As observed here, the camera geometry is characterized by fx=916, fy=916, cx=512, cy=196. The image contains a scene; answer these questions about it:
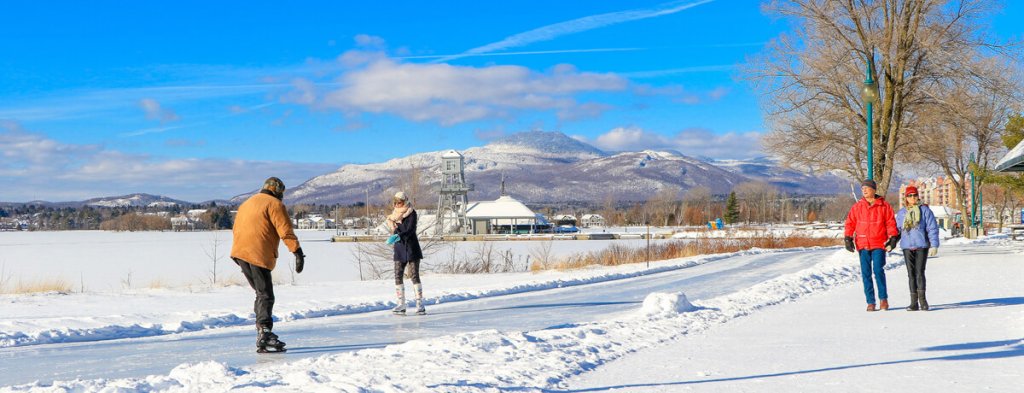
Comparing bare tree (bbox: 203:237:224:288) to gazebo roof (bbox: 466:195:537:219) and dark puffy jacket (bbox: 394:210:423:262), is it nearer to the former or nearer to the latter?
dark puffy jacket (bbox: 394:210:423:262)

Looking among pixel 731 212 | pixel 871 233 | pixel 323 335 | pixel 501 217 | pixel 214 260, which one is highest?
pixel 731 212

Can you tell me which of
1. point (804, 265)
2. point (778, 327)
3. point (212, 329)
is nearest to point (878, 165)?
point (804, 265)

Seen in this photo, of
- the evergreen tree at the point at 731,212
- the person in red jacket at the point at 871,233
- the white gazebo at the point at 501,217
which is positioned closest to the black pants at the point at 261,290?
the person in red jacket at the point at 871,233

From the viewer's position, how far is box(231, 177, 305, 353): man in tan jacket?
961cm

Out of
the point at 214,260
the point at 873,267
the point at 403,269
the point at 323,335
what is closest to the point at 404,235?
the point at 403,269

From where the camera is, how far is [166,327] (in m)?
12.0

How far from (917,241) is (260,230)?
8879mm

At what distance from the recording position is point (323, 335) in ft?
37.0

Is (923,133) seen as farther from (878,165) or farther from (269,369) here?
(269,369)

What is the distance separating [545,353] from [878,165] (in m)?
25.6

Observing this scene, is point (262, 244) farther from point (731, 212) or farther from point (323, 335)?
point (731, 212)

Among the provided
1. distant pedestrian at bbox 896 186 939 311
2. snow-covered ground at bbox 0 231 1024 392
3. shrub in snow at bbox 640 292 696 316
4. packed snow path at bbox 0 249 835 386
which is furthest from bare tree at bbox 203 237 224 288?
distant pedestrian at bbox 896 186 939 311

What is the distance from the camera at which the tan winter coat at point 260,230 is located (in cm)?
961

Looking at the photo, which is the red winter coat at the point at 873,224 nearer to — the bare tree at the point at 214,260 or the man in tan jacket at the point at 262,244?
the man in tan jacket at the point at 262,244
